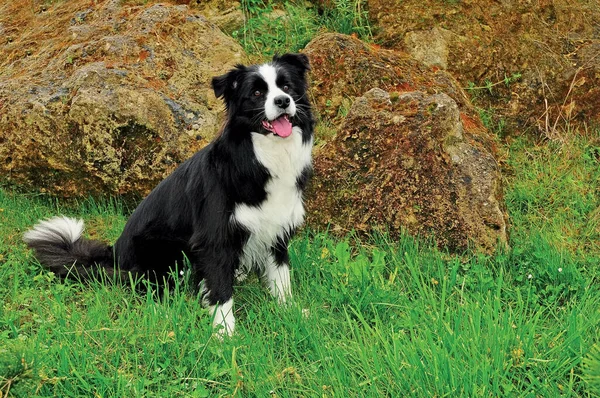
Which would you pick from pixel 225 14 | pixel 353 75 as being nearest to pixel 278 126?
pixel 353 75

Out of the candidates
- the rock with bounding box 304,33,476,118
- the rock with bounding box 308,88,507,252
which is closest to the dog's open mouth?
the rock with bounding box 308,88,507,252

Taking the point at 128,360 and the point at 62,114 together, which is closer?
the point at 128,360

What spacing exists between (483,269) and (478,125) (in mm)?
1767

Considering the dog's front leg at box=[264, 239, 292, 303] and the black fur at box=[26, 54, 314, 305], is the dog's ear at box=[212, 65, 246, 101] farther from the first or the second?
the dog's front leg at box=[264, 239, 292, 303]

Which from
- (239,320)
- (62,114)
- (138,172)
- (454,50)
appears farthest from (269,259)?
(454,50)

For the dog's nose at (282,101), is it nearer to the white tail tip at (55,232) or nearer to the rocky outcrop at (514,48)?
the white tail tip at (55,232)

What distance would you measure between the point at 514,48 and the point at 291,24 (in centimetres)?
214

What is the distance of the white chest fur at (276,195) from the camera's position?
3533 mm

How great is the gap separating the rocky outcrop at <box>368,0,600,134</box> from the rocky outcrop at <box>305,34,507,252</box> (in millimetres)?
1533

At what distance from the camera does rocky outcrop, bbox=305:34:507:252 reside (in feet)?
14.0

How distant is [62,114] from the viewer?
198 inches

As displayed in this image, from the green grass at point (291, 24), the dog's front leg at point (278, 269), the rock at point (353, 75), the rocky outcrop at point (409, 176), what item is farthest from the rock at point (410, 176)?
the green grass at point (291, 24)

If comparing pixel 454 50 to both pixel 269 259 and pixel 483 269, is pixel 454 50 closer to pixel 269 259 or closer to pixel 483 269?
pixel 483 269

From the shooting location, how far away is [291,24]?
6473 millimetres
